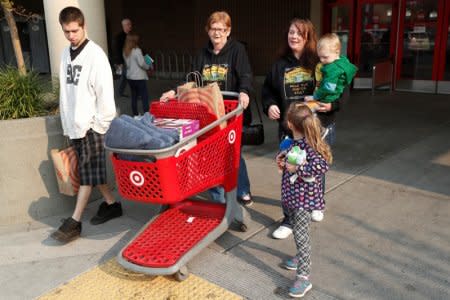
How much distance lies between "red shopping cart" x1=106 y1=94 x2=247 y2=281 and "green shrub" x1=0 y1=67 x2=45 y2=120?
167cm

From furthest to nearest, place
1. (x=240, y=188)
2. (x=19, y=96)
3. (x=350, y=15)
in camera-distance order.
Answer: (x=350, y=15), (x=19, y=96), (x=240, y=188)

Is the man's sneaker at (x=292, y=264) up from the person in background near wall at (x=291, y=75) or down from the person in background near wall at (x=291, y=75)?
down

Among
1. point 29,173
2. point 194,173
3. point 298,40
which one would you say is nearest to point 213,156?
point 194,173

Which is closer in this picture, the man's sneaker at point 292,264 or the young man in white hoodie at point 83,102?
the man's sneaker at point 292,264

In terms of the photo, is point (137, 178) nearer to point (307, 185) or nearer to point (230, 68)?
point (307, 185)

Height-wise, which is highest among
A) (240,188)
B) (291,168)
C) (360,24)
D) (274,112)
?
(360,24)

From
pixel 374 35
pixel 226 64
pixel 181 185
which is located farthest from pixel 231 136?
pixel 374 35

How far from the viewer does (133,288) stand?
335 centimetres

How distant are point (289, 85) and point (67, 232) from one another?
231 cm

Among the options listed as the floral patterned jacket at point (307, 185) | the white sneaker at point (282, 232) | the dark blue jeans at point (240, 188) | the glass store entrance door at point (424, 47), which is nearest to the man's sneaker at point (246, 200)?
the dark blue jeans at point (240, 188)

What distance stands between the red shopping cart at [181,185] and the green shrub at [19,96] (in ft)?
5.47

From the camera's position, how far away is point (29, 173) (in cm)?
450

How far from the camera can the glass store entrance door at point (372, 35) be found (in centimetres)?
1104

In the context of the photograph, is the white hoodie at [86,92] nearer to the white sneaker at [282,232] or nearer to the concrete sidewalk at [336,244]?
the concrete sidewalk at [336,244]
